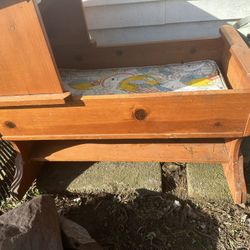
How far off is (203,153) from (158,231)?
44 cm

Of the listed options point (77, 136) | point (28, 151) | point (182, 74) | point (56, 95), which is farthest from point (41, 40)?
point (182, 74)

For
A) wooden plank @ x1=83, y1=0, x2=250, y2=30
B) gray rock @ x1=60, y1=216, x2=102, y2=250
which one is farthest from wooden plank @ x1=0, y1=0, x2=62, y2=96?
wooden plank @ x1=83, y1=0, x2=250, y2=30

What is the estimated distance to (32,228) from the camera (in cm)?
104

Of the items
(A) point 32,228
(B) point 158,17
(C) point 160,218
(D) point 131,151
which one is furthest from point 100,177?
(B) point 158,17

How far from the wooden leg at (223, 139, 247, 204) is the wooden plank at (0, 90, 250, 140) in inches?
6.7

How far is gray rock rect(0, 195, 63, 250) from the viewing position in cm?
99

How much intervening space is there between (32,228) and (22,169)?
594 millimetres

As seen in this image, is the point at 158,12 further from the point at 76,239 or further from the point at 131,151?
the point at 76,239

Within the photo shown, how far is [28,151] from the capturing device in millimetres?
1603

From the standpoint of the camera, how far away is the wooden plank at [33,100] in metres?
1.18

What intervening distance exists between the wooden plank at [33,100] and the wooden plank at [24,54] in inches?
0.7

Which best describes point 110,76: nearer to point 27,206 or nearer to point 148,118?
point 148,118

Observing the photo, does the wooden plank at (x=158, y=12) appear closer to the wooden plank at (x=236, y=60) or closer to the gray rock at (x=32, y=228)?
the wooden plank at (x=236, y=60)

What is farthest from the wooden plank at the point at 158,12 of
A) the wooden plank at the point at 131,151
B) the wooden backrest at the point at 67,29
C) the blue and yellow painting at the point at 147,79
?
the wooden plank at the point at 131,151
